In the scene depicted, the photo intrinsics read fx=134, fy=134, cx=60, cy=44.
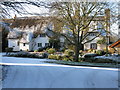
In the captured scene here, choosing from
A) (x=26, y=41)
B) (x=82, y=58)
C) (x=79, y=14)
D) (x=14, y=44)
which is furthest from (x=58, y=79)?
(x=14, y=44)

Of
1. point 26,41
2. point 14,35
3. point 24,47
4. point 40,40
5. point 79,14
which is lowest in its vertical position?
point 24,47

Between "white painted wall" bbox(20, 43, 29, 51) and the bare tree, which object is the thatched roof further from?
the bare tree

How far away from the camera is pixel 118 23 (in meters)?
7.92

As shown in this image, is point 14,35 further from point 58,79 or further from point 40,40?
point 58,79

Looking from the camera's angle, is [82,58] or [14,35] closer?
[82,58]

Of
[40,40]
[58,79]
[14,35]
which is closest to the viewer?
[58,79]

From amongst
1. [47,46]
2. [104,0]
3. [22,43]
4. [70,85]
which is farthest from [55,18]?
[22,43]

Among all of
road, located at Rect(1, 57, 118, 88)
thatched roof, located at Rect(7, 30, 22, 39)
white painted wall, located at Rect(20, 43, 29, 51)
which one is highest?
thatched roof, located at Rect(7, 30, 22, 39)

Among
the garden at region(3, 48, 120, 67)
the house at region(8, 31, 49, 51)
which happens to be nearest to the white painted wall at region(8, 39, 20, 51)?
the house at region(8, 31, 49, 51)

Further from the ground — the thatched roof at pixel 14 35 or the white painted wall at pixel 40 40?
the thatched roof at pixel 14 35

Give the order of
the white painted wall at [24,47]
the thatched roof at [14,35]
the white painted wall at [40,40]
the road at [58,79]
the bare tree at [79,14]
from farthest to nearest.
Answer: the white painted wall at [24,47]
the thatched roof at [14,35]
the white painted wall at [40,40]
the bare tree at [79,14]
the road at [58,79]

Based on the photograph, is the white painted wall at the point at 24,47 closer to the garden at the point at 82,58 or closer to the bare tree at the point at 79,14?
the garden at the point at 82,58

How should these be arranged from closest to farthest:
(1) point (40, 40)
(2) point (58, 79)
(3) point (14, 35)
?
(2) point (58, 79), (1) point (40, 40), (3) point (14, 35)

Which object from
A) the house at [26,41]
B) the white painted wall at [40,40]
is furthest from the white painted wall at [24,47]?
the white painted wall at [40,40]
